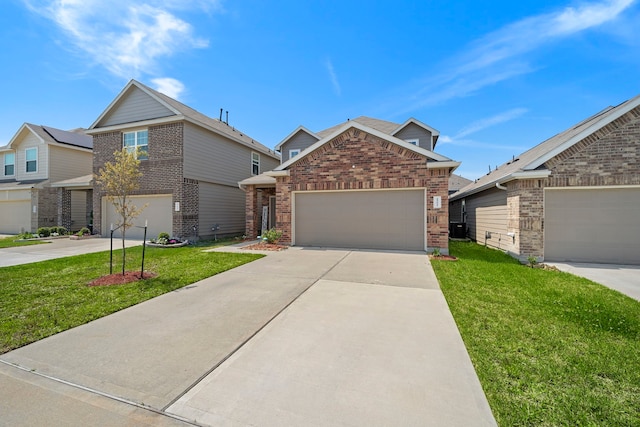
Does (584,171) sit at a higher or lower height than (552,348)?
higher

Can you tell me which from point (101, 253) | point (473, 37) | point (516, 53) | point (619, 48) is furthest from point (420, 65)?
point (101, 253)

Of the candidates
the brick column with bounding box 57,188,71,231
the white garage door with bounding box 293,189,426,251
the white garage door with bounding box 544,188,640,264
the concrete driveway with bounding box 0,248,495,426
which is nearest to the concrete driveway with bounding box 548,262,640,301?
the white garage door with bounding box 544,188,640,264

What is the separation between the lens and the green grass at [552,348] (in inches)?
91.6

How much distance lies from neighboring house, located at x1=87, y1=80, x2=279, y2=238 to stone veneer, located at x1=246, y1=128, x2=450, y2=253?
5.04 metres

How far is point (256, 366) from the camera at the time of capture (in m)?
3.01

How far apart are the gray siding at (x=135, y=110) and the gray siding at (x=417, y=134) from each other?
12210mm

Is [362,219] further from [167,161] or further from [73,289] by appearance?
[167,161]

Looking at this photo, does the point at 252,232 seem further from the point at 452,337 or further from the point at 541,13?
the point at 541,13

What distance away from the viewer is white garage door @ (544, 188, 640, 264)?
841 cm

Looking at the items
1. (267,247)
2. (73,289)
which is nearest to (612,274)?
(267,247)

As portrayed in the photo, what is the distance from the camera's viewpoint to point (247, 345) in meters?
3.47

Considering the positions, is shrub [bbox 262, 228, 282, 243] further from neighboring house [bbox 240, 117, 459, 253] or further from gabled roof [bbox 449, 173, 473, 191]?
gabled roof [bbox 449, 173, 473, 191]

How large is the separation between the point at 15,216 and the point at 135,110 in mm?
12883

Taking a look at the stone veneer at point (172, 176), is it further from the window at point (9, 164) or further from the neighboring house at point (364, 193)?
the window at point (9, 164)
